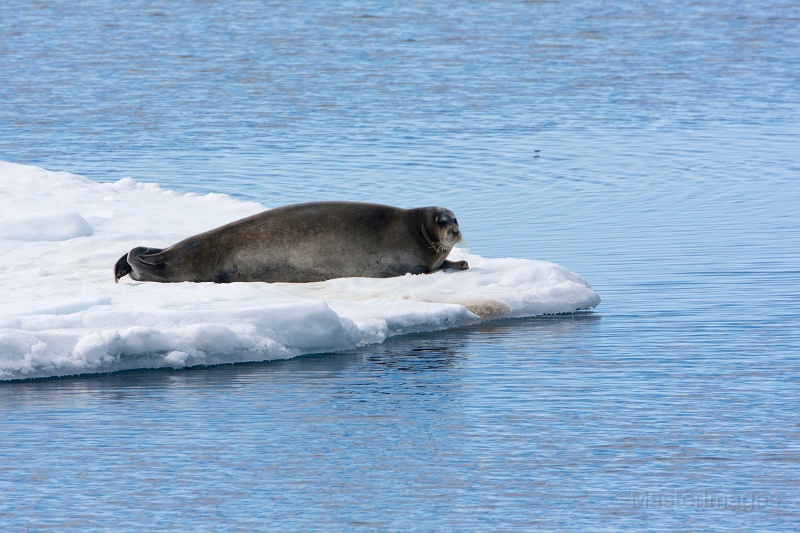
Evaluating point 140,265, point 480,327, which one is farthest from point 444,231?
point 140,265

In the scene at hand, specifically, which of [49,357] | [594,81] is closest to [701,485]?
[49,357]

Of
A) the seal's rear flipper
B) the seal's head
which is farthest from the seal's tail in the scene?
the seal's head

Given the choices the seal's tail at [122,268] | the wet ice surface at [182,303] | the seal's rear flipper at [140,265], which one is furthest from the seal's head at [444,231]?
the seal's tail at [122,268]

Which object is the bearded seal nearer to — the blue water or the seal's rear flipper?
the seal's rear flipper

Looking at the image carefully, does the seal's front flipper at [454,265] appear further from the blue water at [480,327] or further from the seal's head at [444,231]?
the blue water at [480,327]

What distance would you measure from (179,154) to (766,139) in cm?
676

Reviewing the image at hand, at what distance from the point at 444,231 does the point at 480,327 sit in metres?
1.42

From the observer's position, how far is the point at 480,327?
924 cm

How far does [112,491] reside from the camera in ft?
19.9

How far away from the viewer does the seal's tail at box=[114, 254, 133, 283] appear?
33.9 ft

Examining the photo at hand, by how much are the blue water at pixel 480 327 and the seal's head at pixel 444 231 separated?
99 centimetres

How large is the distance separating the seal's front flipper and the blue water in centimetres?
90

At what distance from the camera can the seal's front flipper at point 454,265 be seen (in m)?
10.5

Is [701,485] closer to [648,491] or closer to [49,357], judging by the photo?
[648,491]
